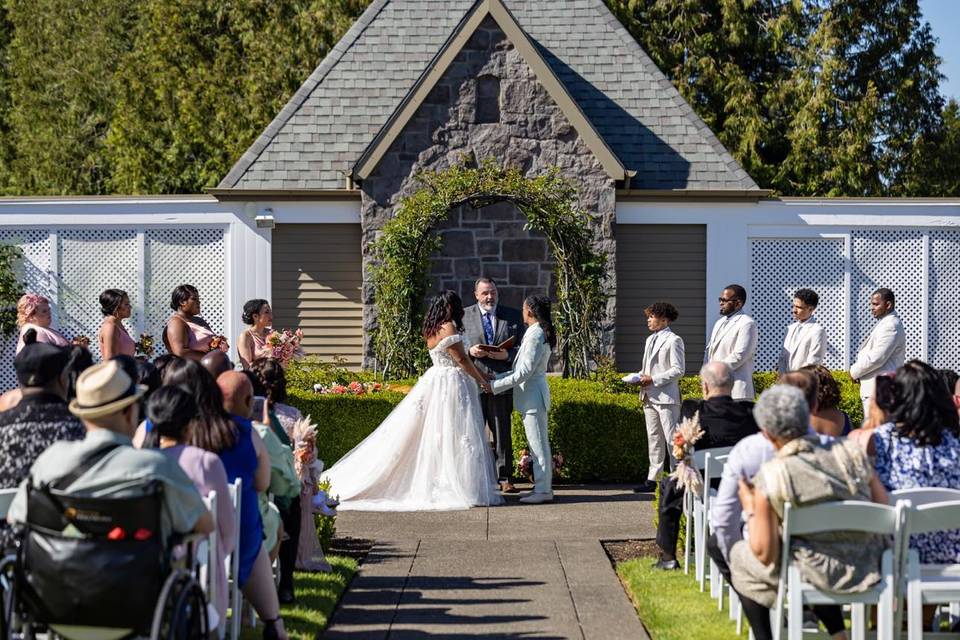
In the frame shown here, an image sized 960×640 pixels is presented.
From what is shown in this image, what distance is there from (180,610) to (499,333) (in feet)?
24.4

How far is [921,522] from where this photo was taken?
542 cm

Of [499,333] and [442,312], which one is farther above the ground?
[442,312]

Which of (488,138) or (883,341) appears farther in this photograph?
(488,138)

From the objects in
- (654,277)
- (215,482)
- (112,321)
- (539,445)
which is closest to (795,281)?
(654,277)

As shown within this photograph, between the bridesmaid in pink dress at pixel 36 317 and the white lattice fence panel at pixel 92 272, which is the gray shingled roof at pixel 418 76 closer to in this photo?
the white lattice fence panel at pixel 92 272

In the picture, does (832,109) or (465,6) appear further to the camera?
(832,109)

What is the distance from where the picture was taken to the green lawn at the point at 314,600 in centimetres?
670

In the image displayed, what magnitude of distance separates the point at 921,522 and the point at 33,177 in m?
32.4

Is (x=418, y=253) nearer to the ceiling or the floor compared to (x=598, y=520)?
nearer to the ceiling

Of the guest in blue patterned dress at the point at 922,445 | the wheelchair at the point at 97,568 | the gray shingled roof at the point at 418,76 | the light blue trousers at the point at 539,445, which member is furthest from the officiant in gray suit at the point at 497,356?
the wheelchair at the point at 97,568

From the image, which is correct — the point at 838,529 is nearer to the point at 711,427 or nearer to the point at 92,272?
the point at 711,427

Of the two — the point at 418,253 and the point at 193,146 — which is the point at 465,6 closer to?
A: the point at 418,253

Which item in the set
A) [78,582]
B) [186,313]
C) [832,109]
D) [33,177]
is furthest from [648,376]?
[33,177]

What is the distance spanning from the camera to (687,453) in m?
7.71
